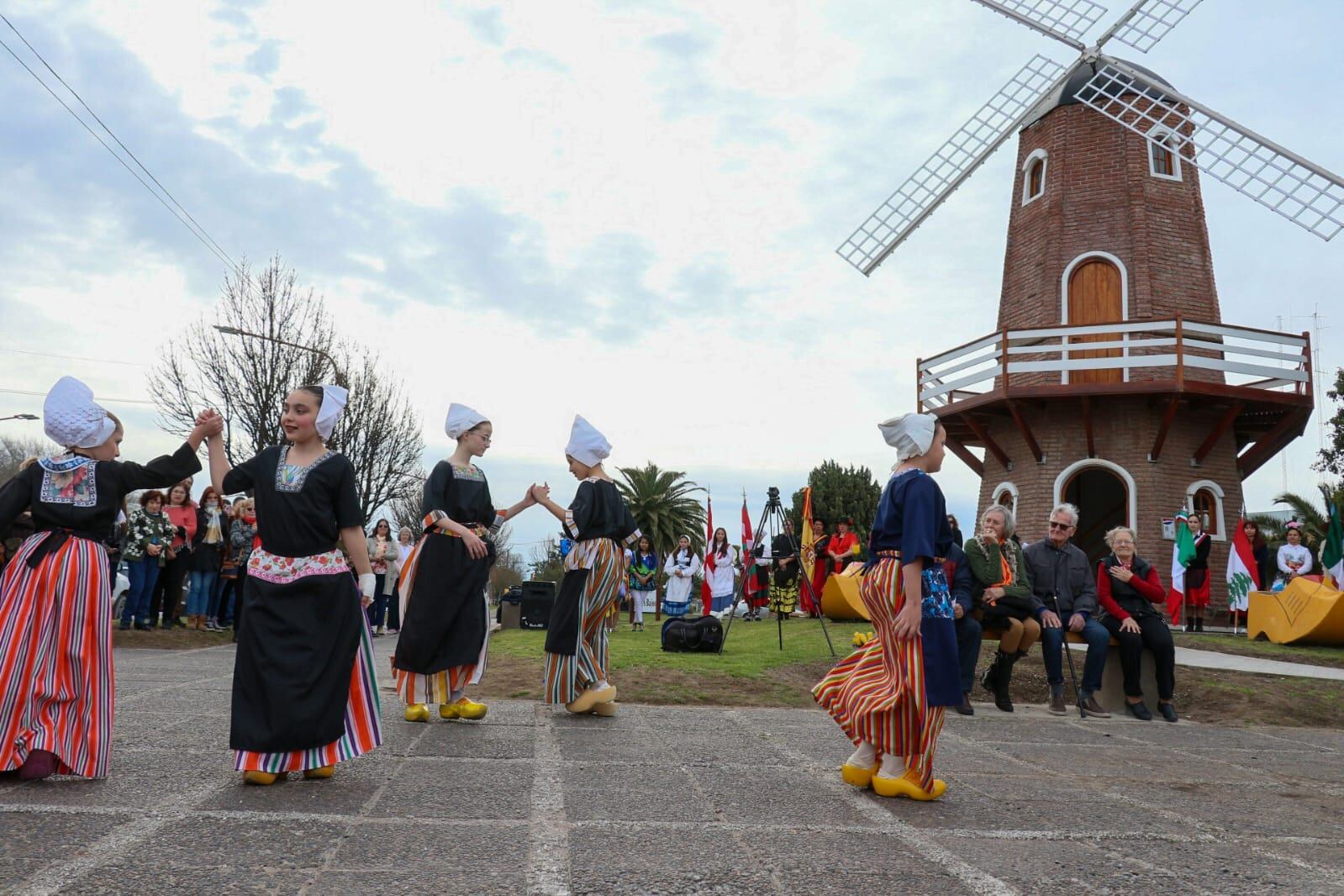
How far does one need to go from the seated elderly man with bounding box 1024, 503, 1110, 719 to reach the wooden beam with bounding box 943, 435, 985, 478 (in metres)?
14.5

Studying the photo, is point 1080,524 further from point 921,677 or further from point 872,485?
point 872,485

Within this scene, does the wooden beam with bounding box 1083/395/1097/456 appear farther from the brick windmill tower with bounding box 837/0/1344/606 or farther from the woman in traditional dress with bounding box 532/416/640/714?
the woman in traditional dress with bounding box 532/416/640/714

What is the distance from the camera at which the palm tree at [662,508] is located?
42.3 metres

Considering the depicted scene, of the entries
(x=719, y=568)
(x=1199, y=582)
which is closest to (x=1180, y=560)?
(x=1199, y=582)

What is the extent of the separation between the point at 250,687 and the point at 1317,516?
34.3 m

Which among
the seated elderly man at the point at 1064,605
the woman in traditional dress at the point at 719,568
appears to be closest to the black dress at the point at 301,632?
the seated elderly man at the point at 1064,605

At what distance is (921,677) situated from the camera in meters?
4.71

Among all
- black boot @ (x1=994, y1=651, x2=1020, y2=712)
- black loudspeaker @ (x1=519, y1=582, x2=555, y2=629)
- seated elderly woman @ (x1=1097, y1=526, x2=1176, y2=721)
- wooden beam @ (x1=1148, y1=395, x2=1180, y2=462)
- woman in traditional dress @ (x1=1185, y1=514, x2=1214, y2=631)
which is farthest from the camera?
black loudspeaker @ (x1=519, y1=582, x2=555, y2=629)

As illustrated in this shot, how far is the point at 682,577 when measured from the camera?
867 inches

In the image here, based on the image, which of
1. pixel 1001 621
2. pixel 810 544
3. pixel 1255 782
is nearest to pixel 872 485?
pixel 810 544

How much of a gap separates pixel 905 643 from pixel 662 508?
3792 centimetres

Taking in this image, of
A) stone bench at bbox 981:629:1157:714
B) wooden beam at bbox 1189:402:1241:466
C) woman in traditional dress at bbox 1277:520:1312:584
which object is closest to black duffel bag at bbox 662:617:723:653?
stone bench at bbox 981:629:1157:714

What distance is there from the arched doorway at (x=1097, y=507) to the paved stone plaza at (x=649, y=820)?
690 inches

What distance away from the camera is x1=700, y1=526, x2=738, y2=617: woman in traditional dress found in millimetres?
21672
